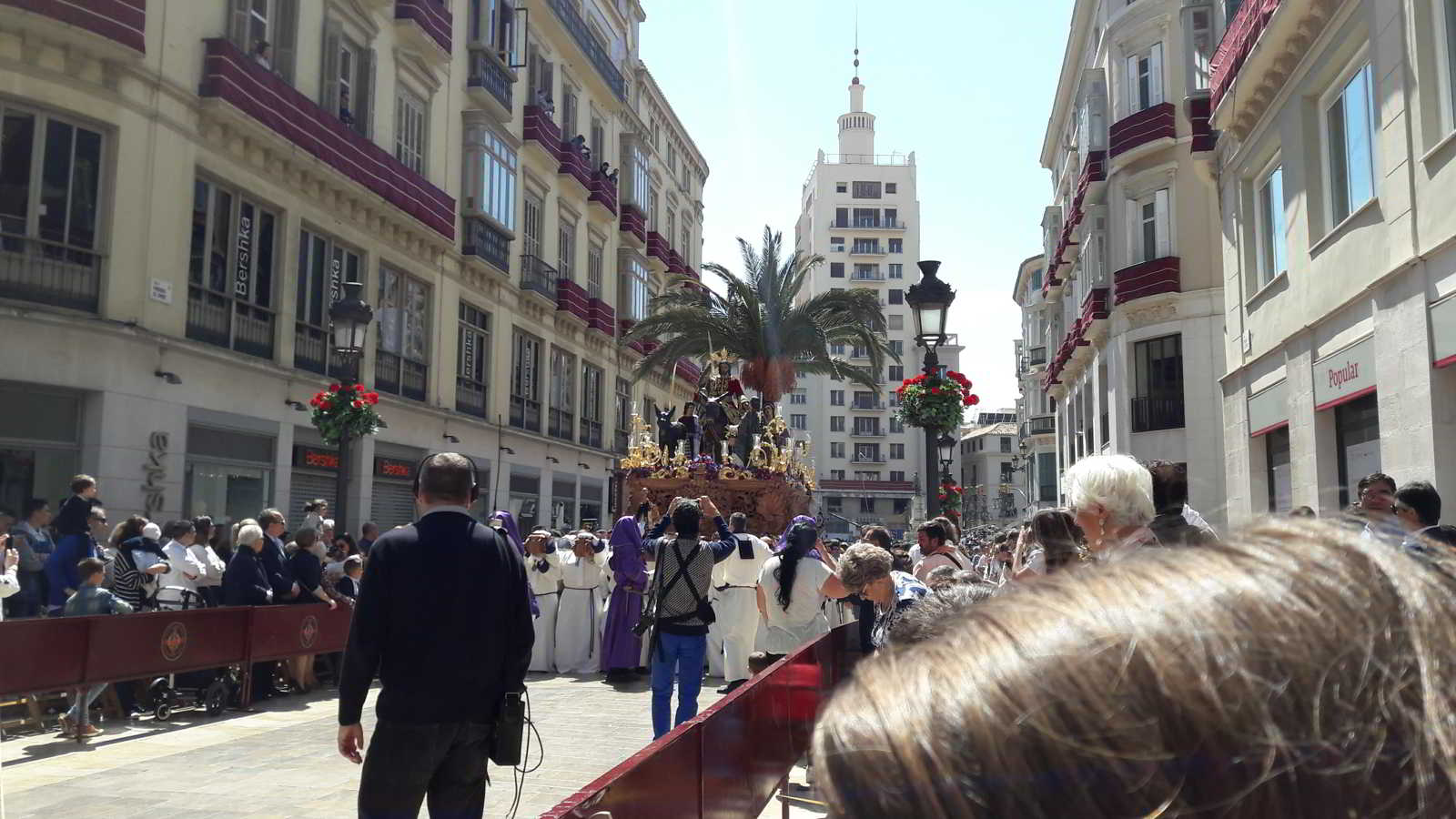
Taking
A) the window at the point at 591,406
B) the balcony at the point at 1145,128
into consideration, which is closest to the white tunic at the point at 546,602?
the balcony at the point at 1145,128

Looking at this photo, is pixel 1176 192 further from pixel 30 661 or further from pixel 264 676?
pixel 30 661

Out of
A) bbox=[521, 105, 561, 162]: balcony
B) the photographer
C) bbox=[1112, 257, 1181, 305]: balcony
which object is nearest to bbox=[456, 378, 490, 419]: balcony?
bbox=[521, 105, 561, 162]: balcony

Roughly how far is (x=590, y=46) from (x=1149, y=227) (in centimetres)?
1927

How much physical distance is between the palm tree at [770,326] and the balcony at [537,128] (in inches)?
266

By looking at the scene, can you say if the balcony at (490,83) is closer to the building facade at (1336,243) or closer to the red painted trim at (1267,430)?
the building facade at (1336,243)

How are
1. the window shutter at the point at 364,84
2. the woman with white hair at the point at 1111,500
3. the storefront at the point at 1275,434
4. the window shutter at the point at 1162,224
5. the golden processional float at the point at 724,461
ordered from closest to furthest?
1. the woman with white hair at the point at 1111,500
2. the storefront at the point at 1275,434
3. the golden processional float at the point at 724,461
4. the window shutter at the point at 364,84
5. the window shutter at the point at 1162,224

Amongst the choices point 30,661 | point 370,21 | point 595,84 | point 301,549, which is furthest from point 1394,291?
point 595,84

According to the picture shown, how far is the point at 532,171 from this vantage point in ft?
105

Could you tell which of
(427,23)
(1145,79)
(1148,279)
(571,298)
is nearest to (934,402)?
(1148,279)

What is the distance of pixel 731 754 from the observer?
4.96 meters

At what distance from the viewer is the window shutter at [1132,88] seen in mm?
27578

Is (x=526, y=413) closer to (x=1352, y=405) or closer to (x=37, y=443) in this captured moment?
(x=37, y=443)

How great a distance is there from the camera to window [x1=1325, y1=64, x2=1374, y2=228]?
12.1 metres

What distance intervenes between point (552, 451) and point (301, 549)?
848 inches
